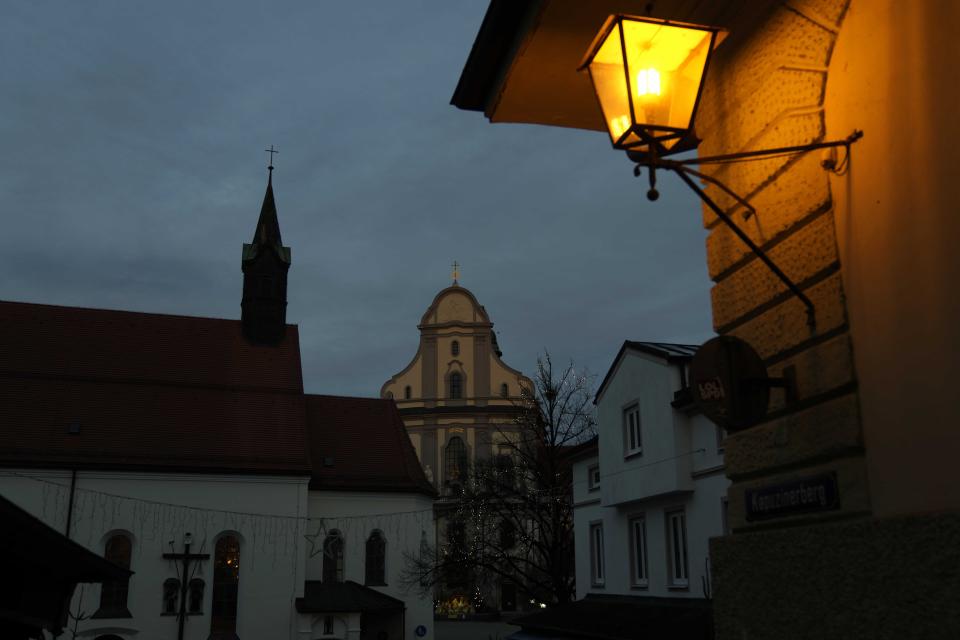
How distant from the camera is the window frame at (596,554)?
902 inches

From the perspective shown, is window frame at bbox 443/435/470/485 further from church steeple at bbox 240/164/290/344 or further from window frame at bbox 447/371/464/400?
church steeple at bbox 240/164/290/344

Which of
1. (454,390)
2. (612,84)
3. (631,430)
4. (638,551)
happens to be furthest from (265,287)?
(612,84)

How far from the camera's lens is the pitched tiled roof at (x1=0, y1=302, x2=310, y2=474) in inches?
1278

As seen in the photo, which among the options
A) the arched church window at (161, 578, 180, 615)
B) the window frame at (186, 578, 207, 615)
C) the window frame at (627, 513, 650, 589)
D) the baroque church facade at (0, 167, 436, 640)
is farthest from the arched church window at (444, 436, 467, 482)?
the window frame at (627, 513, 650, 589)

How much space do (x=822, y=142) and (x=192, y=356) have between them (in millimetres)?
36042

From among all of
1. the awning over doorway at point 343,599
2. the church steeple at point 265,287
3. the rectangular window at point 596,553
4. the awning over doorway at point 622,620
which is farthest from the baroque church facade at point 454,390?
the rectangular window at point 596,553

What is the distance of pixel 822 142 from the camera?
A: 3.85 meters

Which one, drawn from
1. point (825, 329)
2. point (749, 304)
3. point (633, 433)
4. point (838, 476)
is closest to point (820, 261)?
point (825, 329)

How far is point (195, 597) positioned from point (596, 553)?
15.9 m

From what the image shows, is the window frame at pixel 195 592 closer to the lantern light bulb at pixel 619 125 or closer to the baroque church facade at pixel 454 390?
the baroque church facade at pixel 454 390

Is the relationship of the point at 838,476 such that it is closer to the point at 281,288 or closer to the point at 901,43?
the point at 901,43

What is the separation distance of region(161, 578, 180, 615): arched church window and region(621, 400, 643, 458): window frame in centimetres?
1876

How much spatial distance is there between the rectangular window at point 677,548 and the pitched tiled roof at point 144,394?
60.6 feet

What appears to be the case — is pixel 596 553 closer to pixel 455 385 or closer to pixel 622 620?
pixel 622 620
